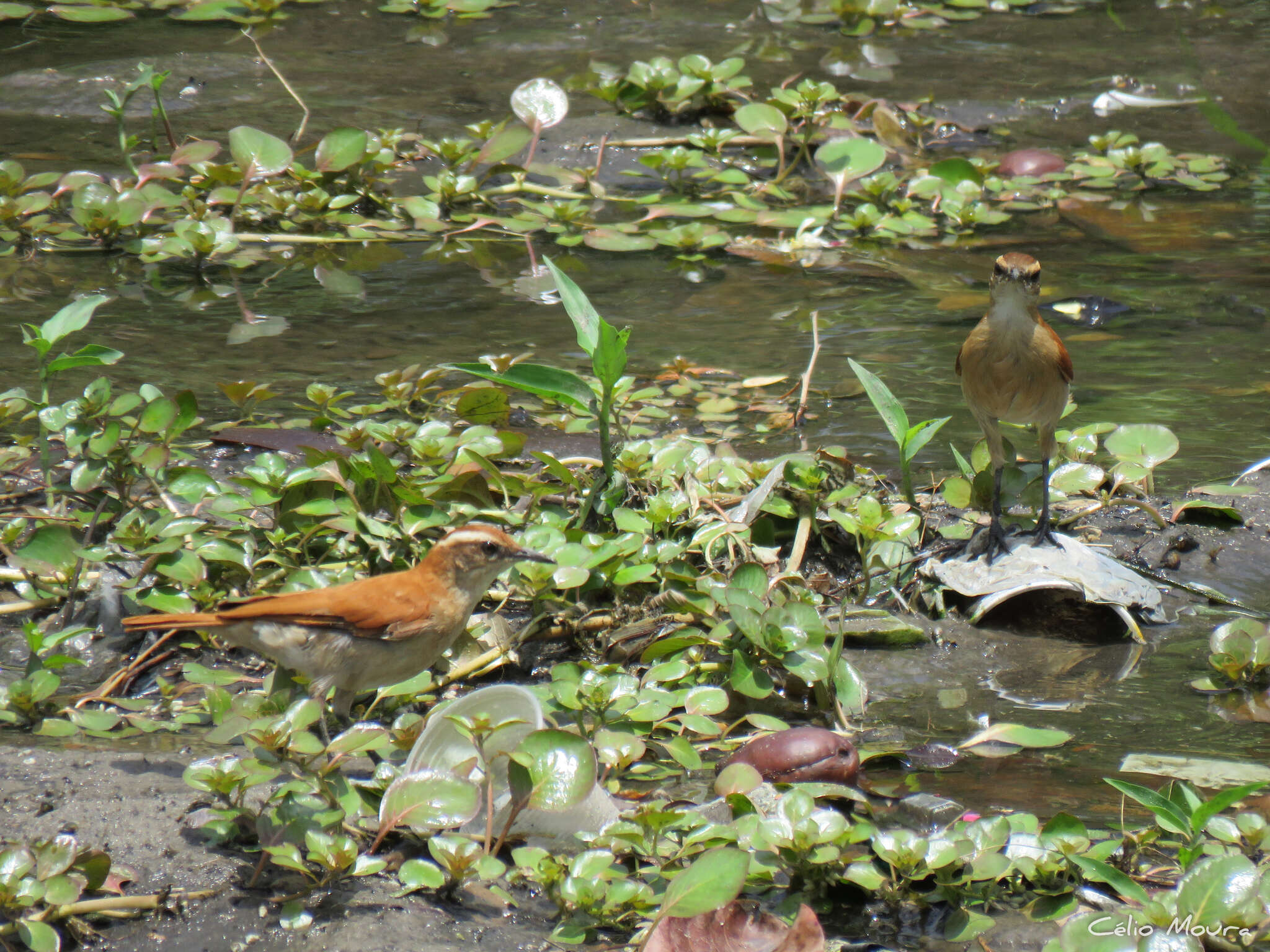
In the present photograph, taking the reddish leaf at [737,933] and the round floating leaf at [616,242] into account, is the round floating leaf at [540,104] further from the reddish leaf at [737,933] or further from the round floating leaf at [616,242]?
the reddish leaf at [737,933]

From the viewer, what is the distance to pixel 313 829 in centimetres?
272

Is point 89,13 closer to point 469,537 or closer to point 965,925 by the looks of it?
point 469,537

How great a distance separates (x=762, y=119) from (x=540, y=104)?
1.42 m

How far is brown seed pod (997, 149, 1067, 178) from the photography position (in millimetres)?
8602

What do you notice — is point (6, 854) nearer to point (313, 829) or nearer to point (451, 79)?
point (313, 829)

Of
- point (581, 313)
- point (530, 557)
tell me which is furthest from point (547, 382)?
point (530, 557)

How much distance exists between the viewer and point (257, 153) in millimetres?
7391

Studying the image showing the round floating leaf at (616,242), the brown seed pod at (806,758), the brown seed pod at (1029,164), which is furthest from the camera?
the brown seed pod at (1029,164)

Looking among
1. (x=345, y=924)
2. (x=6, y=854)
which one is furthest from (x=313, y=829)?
(x=6, y=854)

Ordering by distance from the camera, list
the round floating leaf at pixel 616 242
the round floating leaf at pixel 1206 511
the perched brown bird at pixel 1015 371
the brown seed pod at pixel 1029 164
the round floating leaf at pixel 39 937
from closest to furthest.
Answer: the round floating leaf at pixel 39 937 → the perched brown bird at pixel 1015 371 → the round floating leaf at pixel 1206 511 → the round floating leaf at pixel 616 242 → the brown seed pod at pixel 1029 164

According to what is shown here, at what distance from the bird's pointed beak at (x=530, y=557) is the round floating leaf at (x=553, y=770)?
0.97 meters

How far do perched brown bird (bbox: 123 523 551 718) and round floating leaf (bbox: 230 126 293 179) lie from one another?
435 centimetres

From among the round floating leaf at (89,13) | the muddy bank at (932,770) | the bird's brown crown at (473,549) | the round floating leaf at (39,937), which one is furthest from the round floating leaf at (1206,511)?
the round floating leaf at (89,13)

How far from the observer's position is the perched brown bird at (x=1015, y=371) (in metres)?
4.68
